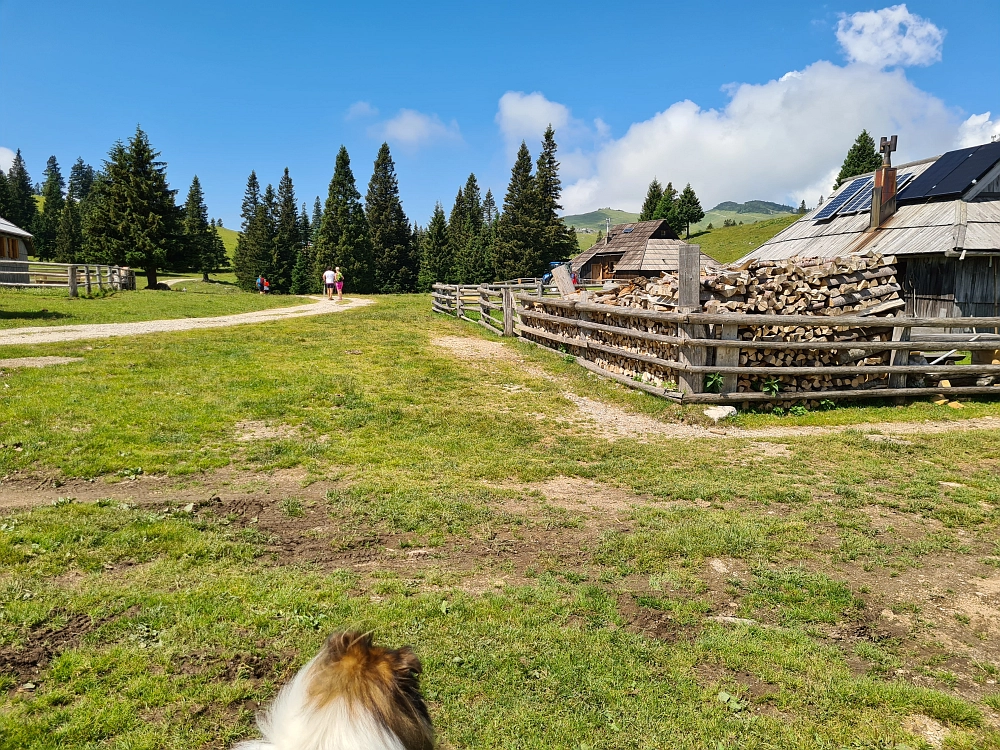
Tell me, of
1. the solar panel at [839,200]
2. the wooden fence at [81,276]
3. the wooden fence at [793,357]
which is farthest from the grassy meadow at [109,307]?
the solar panel at [839,200]

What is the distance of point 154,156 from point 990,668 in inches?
1874

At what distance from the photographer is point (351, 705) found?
6.57ft

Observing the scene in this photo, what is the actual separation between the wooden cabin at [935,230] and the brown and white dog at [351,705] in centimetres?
2187

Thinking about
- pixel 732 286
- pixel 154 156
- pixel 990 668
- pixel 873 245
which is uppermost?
pixel 154 156

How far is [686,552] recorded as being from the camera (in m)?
5.19

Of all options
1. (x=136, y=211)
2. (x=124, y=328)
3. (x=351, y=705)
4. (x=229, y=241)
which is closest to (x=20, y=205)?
(x=229, y=241)

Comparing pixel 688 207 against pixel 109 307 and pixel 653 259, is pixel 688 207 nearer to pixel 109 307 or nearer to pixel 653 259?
pixel 653 259

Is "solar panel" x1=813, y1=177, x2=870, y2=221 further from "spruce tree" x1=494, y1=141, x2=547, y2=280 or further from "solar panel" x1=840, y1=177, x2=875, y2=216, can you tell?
"spruce tree" x1=494, y1=141, x2=547, y2=280

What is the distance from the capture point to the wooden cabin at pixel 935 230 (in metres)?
19.0

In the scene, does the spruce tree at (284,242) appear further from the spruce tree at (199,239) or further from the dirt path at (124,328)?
the dirt path at (124,328)

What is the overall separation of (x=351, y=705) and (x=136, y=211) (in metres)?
46.4

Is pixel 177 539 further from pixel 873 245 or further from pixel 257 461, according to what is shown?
pixel 873 245

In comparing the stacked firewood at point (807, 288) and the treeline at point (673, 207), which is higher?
the treeline at point (673, 207)

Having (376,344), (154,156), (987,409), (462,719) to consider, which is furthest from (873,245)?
(154,156)
